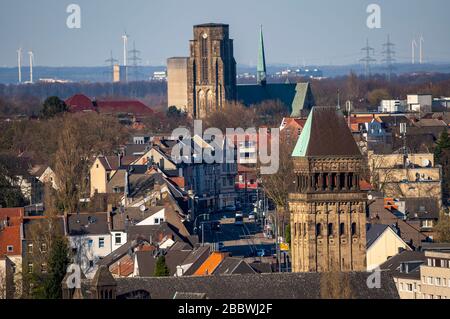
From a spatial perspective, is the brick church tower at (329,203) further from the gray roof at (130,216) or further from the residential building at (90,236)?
the gray roof at (130,216)

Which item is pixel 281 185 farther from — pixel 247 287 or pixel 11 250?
pixel 247 287

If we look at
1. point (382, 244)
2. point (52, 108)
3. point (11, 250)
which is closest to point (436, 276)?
point (382, 244)

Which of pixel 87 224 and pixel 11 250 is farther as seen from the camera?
pixel 87 224

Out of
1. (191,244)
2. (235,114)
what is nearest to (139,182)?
(191,244)

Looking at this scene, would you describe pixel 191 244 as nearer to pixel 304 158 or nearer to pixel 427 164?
pixel 304 158
